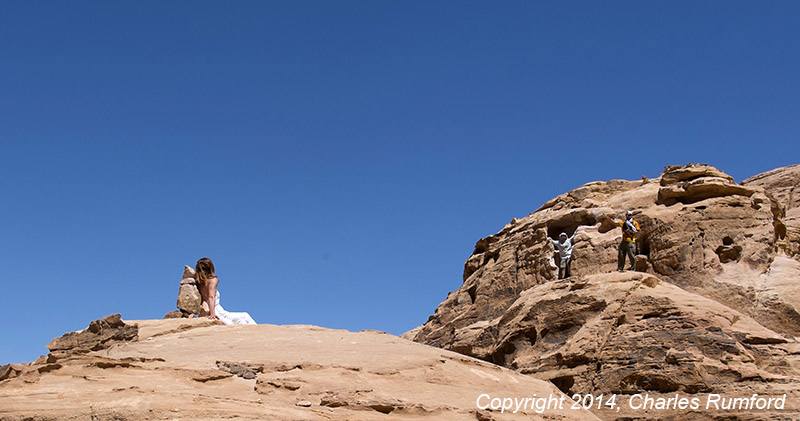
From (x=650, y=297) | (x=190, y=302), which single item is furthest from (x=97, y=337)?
(x=650, y=297)

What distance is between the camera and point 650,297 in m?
11.6

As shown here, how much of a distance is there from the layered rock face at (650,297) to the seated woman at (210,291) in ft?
15.5

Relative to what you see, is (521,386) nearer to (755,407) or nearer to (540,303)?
(755,407)

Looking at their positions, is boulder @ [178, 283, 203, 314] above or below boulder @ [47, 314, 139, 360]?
above

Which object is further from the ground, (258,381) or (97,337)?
(97,337)

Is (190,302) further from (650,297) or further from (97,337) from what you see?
(650,297)

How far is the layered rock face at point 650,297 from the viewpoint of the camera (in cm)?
1019

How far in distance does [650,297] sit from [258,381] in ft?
22.7

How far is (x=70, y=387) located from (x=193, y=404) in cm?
130

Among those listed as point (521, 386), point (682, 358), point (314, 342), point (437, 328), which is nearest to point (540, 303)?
point (682, 358)

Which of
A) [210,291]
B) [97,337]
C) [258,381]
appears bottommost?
[258,381]

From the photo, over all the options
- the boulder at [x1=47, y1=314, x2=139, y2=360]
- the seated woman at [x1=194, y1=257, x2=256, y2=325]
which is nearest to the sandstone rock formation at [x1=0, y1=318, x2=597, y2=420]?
the boulder at [x1=47, y1=314, x2=139, y2=360]

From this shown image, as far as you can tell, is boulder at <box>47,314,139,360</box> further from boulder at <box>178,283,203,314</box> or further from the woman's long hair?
boulder at <box>178,283,203,314</box>

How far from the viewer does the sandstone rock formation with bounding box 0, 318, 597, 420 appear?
20.5ft
